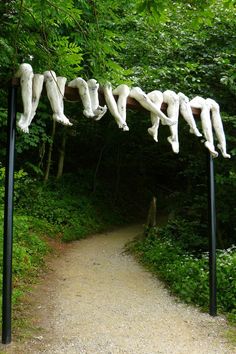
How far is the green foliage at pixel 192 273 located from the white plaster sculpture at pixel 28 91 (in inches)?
149

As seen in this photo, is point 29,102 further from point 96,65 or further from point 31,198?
point 31,198

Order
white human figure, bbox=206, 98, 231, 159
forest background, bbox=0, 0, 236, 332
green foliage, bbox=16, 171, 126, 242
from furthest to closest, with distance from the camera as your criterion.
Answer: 1. green foliage, bbox=16, 171, 126, 242
2. white human figure, bbox=206, 98, 231, 159
3. forest background, bbox=0, 0, 236, 332

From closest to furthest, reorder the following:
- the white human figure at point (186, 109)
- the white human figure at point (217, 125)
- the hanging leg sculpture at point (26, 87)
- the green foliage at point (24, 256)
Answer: the hanging leg sculpture at point (26, 87) < the white human figure at point (186, 109) < the white human figure at point (217, 125) < the green foliage at point (24, 256)

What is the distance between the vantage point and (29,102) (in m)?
4.18

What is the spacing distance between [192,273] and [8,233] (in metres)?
3.57

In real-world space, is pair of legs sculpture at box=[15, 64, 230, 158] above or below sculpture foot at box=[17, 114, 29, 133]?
above

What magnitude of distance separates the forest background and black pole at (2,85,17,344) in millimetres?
651

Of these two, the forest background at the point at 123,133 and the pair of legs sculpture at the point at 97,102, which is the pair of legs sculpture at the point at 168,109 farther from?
the forest background at the point at 123,133

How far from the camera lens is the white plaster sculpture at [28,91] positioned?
13.4 feet

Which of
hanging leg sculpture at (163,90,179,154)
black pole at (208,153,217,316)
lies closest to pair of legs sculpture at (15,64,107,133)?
hanging leg sculpture at (163,90,179,154)

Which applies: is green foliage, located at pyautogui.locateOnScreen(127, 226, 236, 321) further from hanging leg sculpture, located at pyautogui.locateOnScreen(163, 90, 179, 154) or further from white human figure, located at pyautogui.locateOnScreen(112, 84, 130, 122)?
white human figure, located at pyautogui.locateOnScreen(112, 84, 130, 122)

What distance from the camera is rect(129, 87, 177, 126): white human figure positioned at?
190 inches

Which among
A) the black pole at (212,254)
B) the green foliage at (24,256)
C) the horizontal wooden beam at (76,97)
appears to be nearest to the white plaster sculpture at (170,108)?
the horizontal wooden beam at (76,97)

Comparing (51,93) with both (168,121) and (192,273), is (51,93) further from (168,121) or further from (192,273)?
(192,273)
